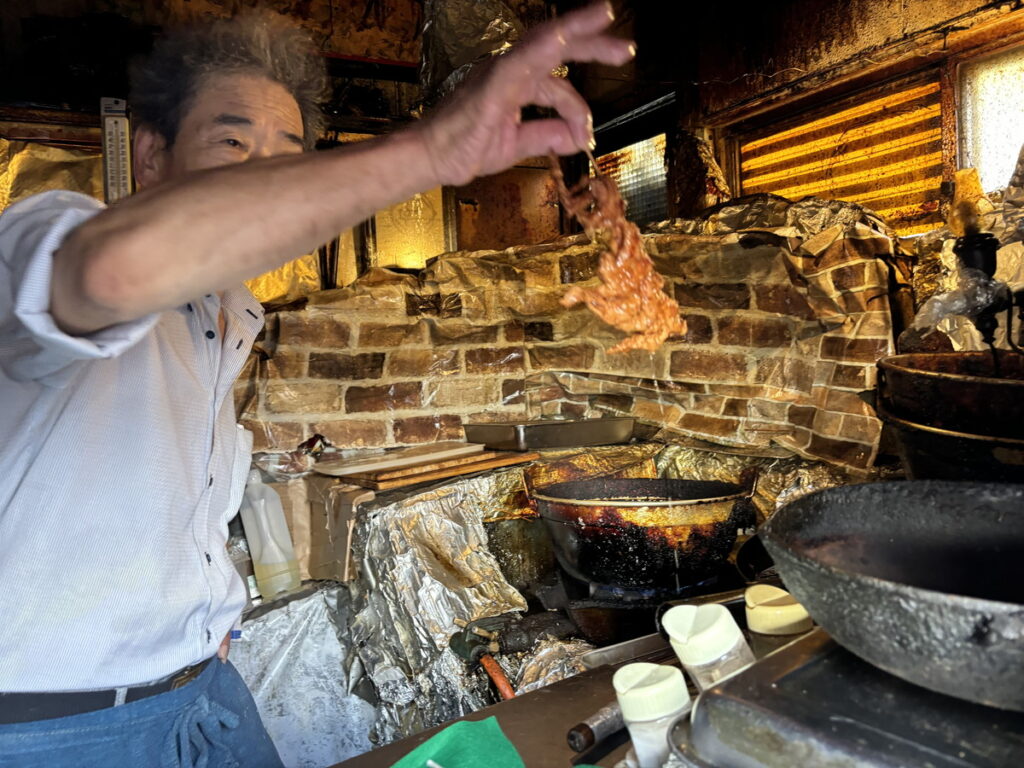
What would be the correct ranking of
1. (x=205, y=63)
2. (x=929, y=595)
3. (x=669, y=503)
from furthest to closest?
1. (x=669, y=503)
2. (x=205, y=63)
3. (x=929, y=595)

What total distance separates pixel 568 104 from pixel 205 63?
3.58 ft

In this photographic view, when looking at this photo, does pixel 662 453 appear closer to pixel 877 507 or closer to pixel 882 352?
pixel 882 352

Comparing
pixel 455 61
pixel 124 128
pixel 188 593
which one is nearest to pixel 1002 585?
pixel 188 593

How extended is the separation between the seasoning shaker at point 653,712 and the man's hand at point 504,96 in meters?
0.71

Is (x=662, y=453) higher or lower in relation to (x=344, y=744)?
higher

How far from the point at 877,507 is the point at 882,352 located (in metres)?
1.74

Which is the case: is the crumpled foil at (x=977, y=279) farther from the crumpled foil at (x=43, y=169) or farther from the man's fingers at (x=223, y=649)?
the crumpled foil at (x=43, y=169)

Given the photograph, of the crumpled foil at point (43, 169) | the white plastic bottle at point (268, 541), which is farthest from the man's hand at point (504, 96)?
the crumpled foil at point (43, 169)

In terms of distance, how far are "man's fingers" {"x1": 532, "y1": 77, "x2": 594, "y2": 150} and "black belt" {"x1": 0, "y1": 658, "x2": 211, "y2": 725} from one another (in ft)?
4.34

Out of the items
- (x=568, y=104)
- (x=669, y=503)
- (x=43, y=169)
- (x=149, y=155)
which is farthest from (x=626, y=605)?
(x=43, y=169)

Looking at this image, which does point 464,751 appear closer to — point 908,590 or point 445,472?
point 908,590

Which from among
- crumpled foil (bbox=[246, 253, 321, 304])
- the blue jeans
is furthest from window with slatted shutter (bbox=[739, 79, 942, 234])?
the blue jeans

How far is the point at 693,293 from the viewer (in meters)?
3.11

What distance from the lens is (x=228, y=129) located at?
4.97 feet
